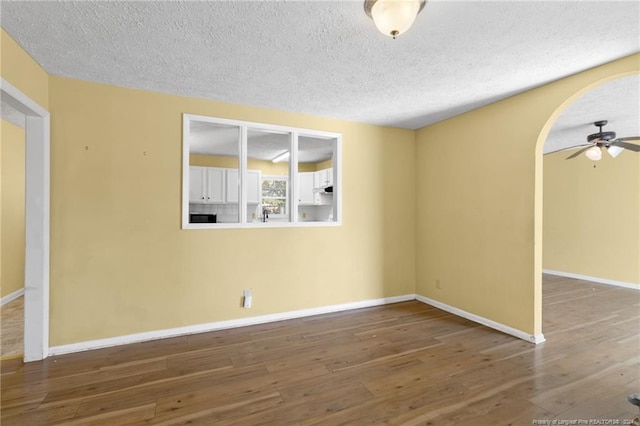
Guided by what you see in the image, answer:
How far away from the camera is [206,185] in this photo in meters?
5.98

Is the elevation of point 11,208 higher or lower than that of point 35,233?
higher

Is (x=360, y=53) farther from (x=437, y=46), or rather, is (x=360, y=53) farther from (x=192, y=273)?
(x=192, y=273)

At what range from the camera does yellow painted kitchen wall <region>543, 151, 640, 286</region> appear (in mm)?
5309

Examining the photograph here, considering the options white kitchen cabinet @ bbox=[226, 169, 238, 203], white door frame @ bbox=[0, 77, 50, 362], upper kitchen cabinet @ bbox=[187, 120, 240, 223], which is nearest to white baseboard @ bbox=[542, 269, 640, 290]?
upper kitchen cabinet @ bbox=[187, 120, 240, 223]

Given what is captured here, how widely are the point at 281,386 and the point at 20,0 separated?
3.04m

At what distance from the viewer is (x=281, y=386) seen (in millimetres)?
2285

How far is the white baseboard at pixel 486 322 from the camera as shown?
303 cm

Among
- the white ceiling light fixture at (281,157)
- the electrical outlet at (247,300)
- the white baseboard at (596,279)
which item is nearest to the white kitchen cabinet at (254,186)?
the white ceiling light fixture at (281,157)

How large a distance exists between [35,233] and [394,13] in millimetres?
3312

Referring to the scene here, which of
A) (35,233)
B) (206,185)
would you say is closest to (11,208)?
(35,233)

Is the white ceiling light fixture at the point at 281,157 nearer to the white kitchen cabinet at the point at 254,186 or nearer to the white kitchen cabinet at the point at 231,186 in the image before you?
the white kitchen cabinet at the point at 254,186

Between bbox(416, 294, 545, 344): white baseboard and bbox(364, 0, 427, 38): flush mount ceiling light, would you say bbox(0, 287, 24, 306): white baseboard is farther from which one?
bbox(416, 294, 545, 344): white baseboard

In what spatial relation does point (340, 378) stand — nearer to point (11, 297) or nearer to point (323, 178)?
point (323, 178)

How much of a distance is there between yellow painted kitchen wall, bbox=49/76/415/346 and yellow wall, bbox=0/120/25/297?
7.88ft
